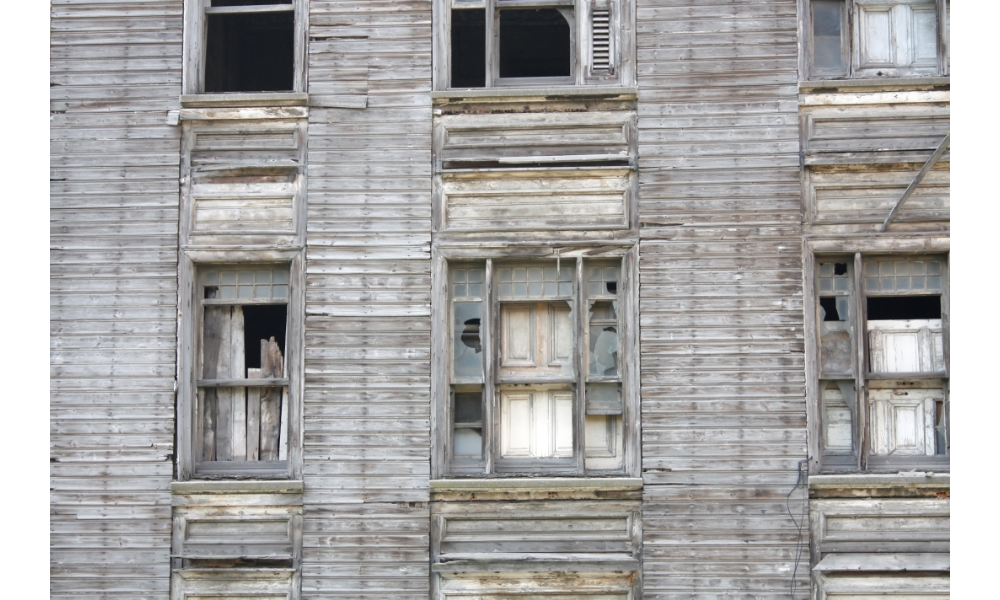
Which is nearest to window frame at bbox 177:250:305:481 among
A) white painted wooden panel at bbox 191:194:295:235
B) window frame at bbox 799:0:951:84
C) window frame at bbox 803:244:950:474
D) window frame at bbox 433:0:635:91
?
white painted wooden panel at bbox 191:194:295:235

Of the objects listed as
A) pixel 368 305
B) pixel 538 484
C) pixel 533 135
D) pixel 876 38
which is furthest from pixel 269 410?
pixel 876 38

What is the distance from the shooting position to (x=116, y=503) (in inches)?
326

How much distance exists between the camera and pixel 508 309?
851 centimetres

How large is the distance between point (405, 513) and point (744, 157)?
430 cm

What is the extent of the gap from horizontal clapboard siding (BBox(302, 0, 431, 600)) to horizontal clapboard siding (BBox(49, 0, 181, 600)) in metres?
1.32

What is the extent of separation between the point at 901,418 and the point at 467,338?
3899 mm

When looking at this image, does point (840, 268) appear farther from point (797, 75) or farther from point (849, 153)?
point (797, 75)

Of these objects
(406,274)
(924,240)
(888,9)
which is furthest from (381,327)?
(888,9)

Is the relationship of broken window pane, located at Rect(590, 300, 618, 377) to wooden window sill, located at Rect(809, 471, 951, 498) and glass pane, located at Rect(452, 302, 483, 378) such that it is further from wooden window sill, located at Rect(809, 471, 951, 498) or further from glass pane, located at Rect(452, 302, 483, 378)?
wooden window sill, located at Rect(809, 471, 951, 498)

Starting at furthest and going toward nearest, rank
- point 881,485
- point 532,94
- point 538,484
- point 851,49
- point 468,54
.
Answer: point 468,54 < point 851,49 < point 532,94 < point 538,484 < point 881,485

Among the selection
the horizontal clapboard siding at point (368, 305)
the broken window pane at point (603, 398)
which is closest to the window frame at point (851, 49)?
the broken window pane at point (603, 398)

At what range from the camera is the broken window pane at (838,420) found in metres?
8.28

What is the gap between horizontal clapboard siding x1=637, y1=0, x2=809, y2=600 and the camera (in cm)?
801

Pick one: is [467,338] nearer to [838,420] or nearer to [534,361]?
[534,361]
